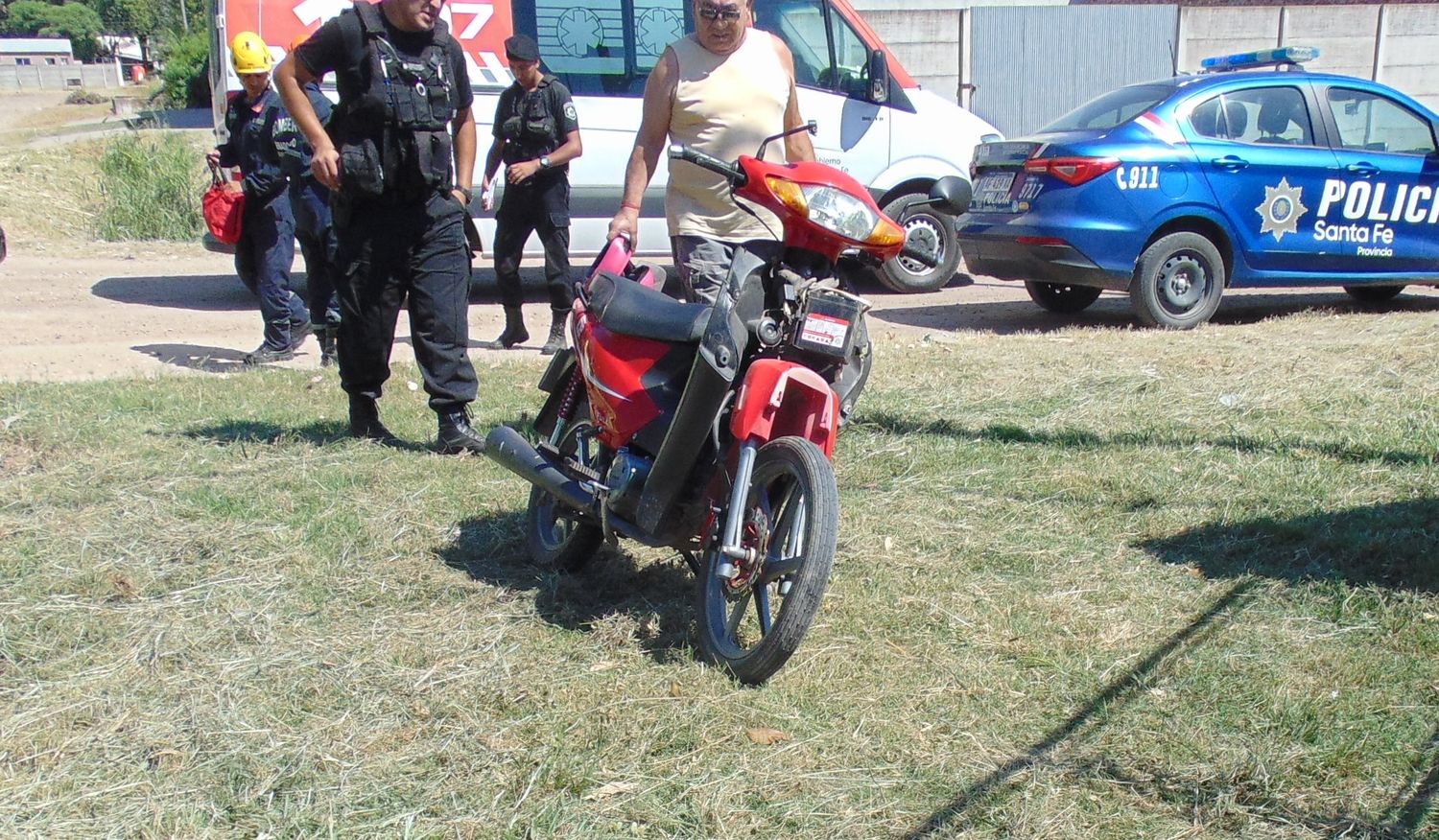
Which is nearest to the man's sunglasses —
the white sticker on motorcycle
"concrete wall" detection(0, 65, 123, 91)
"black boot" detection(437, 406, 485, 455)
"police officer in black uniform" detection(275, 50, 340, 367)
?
the white sticker on motorcycle

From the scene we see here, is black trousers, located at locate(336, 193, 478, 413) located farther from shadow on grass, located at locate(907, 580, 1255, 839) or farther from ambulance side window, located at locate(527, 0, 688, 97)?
ambulance side window, located at locate(527, 0, 688, 97)

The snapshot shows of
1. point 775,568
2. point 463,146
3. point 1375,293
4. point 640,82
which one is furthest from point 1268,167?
point 775,568

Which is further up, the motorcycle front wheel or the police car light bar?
the police car light bar

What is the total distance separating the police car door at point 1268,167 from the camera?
8.87 m

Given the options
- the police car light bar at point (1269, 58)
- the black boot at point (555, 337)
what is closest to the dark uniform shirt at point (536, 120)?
the black boot at point (555, 337)

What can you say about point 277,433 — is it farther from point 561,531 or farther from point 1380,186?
point 1380,186

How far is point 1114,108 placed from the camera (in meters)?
9.21

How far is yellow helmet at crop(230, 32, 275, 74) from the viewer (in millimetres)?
7590

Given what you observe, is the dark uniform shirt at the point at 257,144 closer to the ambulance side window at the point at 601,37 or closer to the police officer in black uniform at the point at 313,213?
the police officer in black uniform at the point at 313,213

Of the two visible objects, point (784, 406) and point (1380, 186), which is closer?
point (784, 406)

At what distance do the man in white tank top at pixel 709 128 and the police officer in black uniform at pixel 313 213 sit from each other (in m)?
3.08

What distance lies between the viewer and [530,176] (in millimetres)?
8156

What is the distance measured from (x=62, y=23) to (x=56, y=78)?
28.4 metres

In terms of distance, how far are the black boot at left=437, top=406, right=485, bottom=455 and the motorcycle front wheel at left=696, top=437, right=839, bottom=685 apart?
A: 226 cm
